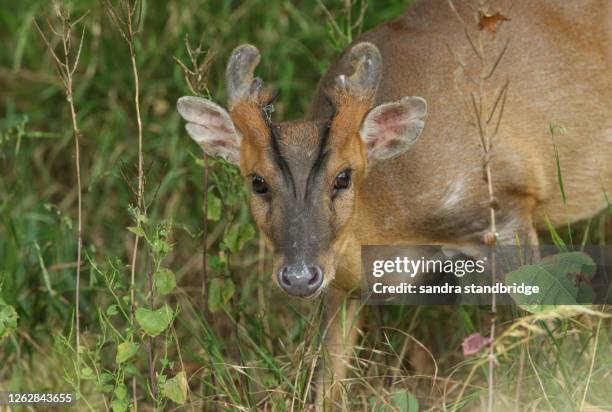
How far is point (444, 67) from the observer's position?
5.56 m

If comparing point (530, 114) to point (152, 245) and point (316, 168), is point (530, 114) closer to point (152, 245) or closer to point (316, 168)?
point (316, 168)

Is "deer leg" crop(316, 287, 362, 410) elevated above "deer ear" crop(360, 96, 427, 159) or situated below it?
below

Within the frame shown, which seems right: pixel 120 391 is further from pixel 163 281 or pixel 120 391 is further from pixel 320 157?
pixel 320 157

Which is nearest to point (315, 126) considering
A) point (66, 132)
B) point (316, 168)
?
point (316, 168)

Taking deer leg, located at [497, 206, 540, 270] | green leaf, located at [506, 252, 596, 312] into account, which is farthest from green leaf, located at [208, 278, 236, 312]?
green leaf, located at [506, 252, 596, 312]

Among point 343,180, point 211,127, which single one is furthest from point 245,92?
point 343,180

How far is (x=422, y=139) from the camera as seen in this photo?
17.8ft

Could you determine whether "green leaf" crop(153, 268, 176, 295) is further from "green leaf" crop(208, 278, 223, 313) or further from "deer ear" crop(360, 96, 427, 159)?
"deer ear" crop(360, 96, 427, 159)

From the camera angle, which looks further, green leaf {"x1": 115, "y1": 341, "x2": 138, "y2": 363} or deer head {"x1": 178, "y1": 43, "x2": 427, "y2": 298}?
deer head {"x1": 178, "y1": 43, "x2": 427, "y2": 298}

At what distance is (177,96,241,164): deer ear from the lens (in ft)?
16.6

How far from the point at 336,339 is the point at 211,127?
1.20 m

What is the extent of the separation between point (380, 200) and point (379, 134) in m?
0.36

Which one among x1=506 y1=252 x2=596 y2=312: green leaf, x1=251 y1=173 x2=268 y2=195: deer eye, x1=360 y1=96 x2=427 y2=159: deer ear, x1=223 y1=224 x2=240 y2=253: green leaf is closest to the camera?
x1=506 y1=252 x2=596 y2=312: green leaf

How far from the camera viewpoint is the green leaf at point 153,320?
14.9ft
